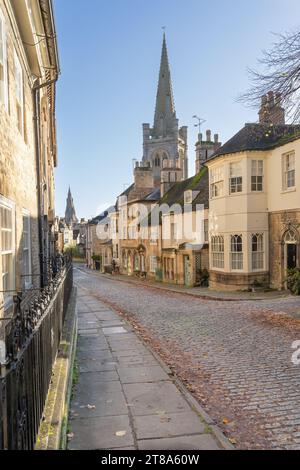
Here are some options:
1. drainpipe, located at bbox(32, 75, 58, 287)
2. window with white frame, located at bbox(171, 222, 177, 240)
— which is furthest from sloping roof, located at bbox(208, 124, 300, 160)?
drainpipe, located at bbox(32, 75, 58, 287)

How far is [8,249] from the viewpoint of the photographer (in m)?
6.70

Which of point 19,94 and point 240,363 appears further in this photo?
point 19,94

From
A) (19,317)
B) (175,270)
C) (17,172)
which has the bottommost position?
(175,270)

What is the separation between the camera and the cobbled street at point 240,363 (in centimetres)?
512

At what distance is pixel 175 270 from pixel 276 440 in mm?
27819

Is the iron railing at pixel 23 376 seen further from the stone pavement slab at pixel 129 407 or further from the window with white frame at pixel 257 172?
the window with white frame at pixel 257 172

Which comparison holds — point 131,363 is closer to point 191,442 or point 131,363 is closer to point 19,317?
point 191,442

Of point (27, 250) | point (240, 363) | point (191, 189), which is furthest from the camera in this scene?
point (191, 189)

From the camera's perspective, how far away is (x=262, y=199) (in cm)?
2278

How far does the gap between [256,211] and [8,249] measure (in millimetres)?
18292

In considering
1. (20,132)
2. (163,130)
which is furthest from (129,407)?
(163,130)

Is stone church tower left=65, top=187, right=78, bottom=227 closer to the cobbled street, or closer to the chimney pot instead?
the cobbled street

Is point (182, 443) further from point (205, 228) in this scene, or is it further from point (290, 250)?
point (205, 228)
